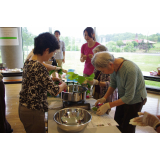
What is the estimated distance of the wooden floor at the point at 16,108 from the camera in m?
2.62

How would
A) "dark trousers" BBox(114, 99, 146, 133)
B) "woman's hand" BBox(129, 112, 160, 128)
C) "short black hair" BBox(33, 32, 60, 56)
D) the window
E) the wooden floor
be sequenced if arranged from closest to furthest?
"woman's hand" BBox(129, 112, 160, 128), "short black hair" BBox(33, 32, 60, 56), "dark trousers" BBox(114, 99, 146, 133), the wooden floor, the window

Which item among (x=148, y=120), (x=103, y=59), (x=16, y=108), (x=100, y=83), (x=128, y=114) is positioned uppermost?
(x=103, y=59)

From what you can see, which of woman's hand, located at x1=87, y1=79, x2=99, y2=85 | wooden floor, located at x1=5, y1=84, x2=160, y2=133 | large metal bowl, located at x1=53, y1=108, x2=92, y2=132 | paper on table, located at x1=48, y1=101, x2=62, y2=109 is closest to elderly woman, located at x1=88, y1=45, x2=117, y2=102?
woman's hand, located at x1=87, y1=79, x2=99, y2=85

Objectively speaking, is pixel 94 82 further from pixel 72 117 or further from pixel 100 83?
pixel 72 117

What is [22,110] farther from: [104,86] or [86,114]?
[104,86]

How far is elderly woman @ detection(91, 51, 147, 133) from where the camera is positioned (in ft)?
4.58

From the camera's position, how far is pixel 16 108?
3.45m

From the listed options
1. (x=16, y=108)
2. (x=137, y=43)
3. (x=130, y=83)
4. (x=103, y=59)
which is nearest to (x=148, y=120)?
(x=130, y=83)

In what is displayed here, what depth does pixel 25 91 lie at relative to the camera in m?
1.32

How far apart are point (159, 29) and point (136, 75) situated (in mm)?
4733

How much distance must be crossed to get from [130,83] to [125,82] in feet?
0.27

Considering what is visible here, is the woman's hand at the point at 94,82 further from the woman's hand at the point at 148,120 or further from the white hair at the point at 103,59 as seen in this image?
the woman's hand at the point at 148,120

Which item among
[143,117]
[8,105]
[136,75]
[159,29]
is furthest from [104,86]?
[159,29]

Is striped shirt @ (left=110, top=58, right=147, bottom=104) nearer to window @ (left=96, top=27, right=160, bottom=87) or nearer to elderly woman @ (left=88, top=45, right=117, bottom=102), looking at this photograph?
elderly woman @ (left=88, top=45, right=117, bottom=102)
